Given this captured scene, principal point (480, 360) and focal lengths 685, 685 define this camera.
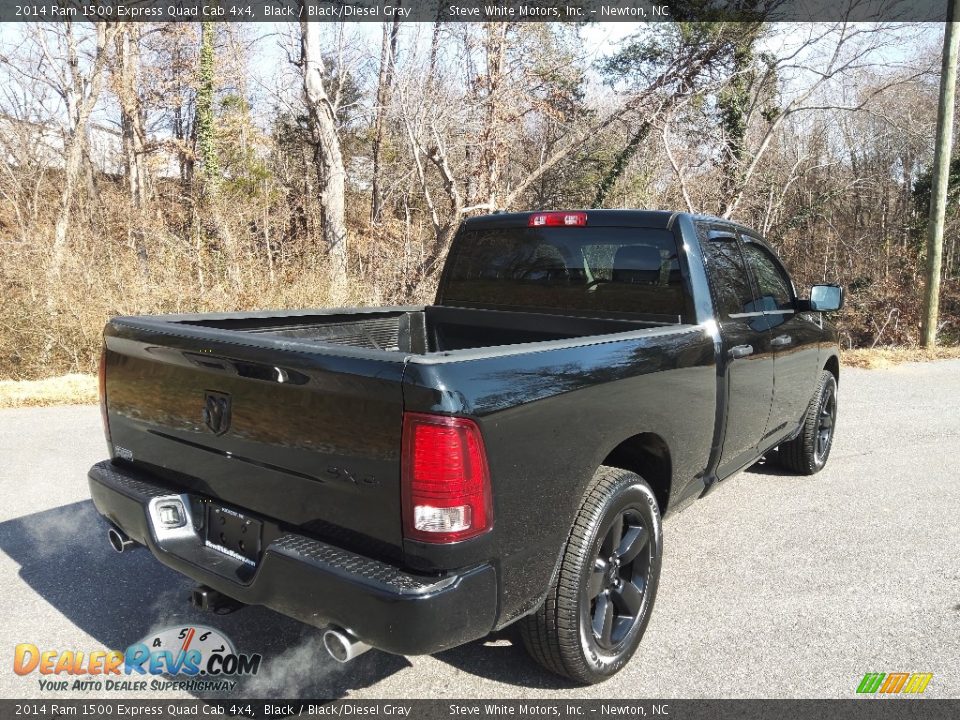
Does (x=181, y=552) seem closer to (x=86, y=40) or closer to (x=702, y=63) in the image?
(x=702, y=63)

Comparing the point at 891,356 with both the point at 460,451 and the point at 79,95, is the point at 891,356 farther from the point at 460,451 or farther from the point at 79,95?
the point at 79,95

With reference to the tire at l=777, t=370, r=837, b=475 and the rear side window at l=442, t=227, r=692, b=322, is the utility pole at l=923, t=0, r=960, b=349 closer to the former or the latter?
the tire at l=777, t=370, r=837, b=475

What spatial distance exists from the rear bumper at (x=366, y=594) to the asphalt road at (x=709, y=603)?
0.65 metres

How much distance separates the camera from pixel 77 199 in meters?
14.6

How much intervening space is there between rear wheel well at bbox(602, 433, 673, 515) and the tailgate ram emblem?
1.57 m

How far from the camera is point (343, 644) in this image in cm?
206

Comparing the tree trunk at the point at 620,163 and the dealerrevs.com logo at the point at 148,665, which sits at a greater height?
the tree trunk at the point at 620,163

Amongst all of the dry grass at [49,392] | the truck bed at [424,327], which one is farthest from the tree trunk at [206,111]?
the truck bed at [424,327]

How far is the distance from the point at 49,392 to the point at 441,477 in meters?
7.58

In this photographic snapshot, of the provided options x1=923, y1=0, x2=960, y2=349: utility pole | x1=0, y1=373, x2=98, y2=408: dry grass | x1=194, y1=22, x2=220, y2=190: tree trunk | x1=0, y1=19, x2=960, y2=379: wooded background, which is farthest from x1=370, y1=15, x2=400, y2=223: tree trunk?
x1=923, y1=0, x2=960, y2=349: utility pole

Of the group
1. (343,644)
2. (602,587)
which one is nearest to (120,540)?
(343,644)

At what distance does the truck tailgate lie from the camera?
6.79 feet

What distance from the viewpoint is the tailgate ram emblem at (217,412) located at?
8.05 feet

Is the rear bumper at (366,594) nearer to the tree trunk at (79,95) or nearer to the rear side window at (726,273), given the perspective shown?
the rear side window at (726,273)
